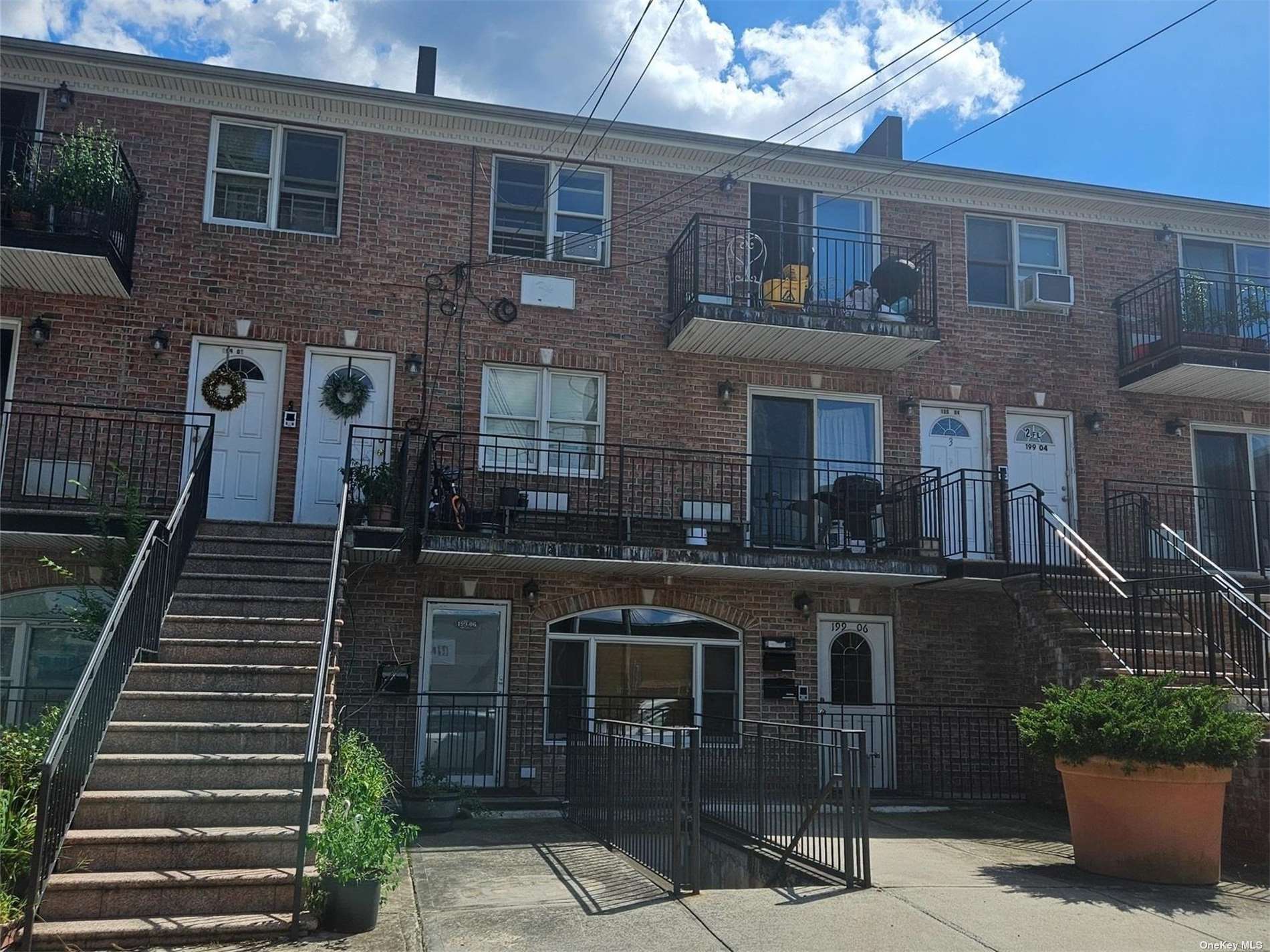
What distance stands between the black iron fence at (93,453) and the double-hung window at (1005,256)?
9.73m

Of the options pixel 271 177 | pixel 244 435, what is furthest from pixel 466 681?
pixel 271 177

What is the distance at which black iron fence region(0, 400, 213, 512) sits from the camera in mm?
11188

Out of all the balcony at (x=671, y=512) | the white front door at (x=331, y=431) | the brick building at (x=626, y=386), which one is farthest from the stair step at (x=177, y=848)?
the white front door at (x=331, y=431)

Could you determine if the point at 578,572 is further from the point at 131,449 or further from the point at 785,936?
the point at 785,936

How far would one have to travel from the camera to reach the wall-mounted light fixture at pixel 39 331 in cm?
1180

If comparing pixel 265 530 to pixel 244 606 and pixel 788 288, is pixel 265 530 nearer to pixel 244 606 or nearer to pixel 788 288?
pixel 244 606

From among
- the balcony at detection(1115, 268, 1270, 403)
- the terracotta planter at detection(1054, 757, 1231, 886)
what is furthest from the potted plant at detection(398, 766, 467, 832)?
the balcony at detection(1115, 268, 1270, 403)

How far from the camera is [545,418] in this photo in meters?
13.0

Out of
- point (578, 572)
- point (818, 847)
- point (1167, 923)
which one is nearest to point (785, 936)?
point (818, 847)

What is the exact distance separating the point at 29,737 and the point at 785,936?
5.07 meters

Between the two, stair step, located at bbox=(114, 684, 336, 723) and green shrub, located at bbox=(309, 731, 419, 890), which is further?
stair step, located at bbox=(114, 684, 336, 723)

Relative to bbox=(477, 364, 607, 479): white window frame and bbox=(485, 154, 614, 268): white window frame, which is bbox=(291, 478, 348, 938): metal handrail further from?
bbox=(485, 154, 614, 268): white window frame

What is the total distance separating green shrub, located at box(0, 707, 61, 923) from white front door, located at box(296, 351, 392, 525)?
467 cm

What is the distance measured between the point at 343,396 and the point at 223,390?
4.18 feet
